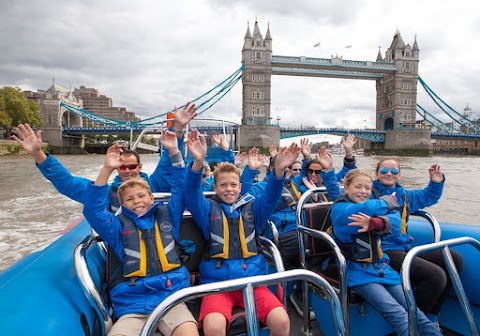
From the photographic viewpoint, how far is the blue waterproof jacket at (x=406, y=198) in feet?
7.37

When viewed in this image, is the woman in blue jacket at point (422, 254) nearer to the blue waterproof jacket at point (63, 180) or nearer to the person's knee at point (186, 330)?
the person's knee at point (186, 330)

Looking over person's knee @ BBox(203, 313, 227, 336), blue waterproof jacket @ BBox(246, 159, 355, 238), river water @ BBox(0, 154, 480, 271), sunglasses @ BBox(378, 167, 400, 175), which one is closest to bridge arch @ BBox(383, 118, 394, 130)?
river water @ BBox(0, 154, 480, 271)

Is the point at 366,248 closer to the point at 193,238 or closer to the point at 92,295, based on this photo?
the point at 193,238

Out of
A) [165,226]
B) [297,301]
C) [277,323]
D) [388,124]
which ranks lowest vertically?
[297,301]

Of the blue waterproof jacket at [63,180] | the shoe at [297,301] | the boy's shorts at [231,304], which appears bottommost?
the shoe at [297,301]

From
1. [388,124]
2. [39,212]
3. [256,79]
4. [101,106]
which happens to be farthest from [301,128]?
[101,106]

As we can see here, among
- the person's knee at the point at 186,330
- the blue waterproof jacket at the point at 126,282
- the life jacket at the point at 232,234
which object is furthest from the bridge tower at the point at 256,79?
the person's knee at the point at 186,330

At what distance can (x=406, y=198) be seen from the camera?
245cm

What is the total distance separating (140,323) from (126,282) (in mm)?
215

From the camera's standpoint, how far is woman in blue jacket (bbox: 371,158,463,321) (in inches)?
78.6

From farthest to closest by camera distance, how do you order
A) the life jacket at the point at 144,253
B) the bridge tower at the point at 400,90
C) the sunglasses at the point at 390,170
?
the bridge tower at the point at 400,90 → the sunglasses at the point at 390,170 → the life jacket at the point at 144,253

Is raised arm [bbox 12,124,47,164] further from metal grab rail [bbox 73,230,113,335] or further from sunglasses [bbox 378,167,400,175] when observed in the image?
sunglasses [bbox 378,167,400,175]

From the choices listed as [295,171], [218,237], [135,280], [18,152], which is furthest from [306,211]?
[18,152]

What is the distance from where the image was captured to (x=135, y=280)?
169 centimetres
